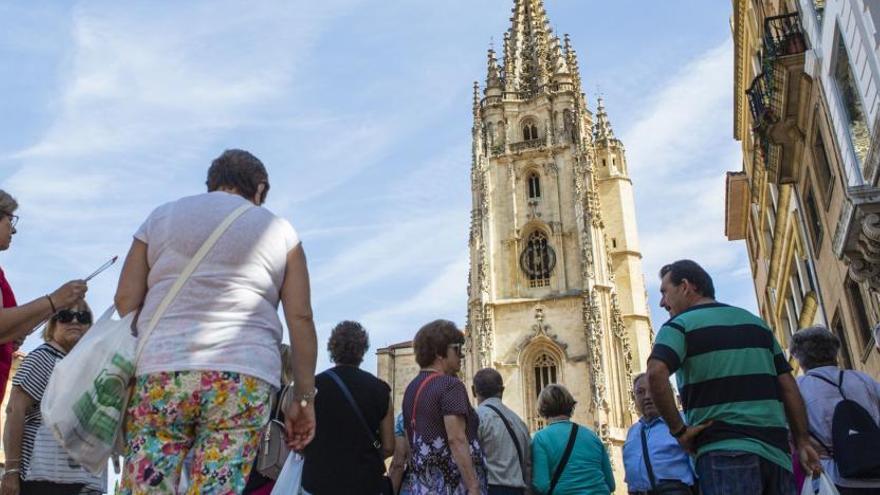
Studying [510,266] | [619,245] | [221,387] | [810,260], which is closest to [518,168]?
[510,266]

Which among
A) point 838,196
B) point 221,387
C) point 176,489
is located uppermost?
point 838,196

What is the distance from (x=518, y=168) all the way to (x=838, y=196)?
28.5m

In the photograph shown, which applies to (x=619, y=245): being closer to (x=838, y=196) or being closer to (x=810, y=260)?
(x=810, y=260)

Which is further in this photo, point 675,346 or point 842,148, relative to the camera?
point 842,148

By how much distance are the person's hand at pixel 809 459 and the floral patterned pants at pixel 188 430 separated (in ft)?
10.2

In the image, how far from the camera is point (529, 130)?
42.8 meters

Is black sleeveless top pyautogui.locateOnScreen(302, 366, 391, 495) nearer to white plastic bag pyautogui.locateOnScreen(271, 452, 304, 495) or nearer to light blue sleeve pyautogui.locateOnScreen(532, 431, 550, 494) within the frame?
white plastic bag pyautogui.locateOnScreen(271, 452, 304, 495)

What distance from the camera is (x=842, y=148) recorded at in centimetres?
1134

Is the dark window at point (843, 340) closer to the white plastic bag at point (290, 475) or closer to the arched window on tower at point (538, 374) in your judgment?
the white plastic bag at point (290, 475)

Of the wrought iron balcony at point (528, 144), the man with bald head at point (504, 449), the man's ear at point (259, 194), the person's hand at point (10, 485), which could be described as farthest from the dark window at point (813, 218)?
the wrought iron balcony at point (528, 144)

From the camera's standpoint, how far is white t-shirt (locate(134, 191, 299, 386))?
3311 mm

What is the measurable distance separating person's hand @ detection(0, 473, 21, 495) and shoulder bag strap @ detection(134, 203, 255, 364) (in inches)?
75.8

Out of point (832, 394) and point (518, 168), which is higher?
point (518, 168)

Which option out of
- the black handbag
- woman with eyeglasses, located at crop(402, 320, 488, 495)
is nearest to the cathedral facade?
woman with eyeglasses, located at crop(402, 320, 488, 495)
